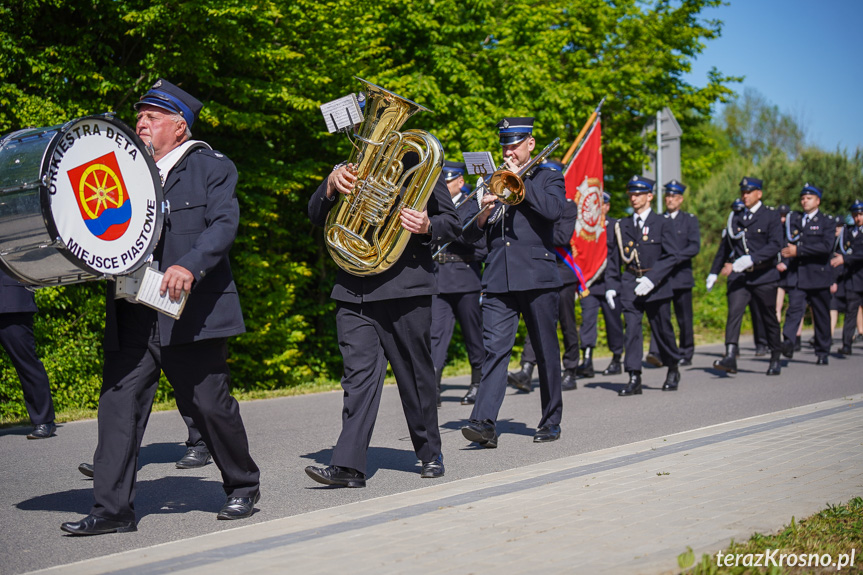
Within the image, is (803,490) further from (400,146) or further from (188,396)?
(188,396)

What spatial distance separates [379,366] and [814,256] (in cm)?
1028

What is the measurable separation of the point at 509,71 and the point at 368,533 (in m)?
13.4

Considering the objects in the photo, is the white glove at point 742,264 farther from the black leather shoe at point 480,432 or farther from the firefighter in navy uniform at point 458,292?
the black leather shoe at point 480,432

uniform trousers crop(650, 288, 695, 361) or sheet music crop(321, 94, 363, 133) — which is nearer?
sheet music crop(321, 94, 363, 133)

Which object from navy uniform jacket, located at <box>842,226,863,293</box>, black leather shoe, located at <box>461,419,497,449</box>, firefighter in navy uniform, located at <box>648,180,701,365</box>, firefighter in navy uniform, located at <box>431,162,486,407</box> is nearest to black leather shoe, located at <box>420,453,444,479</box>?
black leather shoe, located at <box>461,419,497,449</box>

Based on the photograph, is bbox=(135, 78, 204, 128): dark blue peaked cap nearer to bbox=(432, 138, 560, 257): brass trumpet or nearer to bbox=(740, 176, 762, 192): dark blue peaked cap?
bbox=(432, 138, 560, 257): brass trumpet

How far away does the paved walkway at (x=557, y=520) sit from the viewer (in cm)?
402

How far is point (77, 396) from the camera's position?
10.6 meters

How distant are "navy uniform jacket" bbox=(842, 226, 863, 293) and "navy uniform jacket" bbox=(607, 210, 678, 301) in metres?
6.60

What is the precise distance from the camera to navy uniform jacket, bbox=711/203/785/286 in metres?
12.4

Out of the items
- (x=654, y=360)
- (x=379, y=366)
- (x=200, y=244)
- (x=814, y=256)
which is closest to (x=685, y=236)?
(x=654, y=360)

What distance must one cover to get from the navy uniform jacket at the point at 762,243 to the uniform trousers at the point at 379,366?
24.6ft

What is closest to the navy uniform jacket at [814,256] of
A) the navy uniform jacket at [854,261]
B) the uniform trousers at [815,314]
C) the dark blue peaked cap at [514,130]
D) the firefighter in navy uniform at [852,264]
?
the uniform trousers at [815,314]

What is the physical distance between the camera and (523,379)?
1112cm
